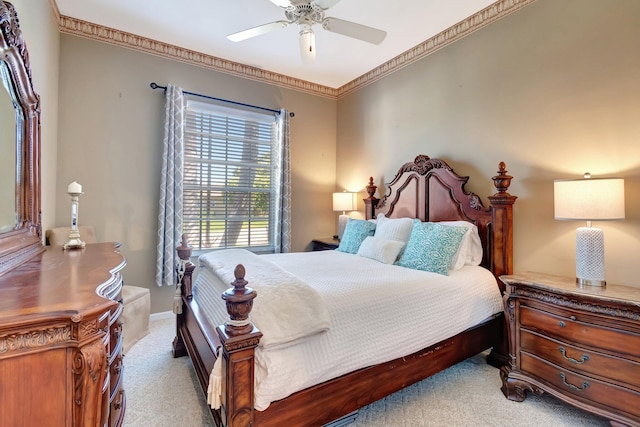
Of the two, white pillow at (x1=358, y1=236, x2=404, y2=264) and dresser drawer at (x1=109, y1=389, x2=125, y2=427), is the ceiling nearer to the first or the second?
white pillow at (x1=358, y1=236, x2=404, y2=264)

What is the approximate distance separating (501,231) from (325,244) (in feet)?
7.07

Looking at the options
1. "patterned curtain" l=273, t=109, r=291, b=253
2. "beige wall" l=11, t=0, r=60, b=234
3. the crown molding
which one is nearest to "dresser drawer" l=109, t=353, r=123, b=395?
"beige wall" l=11, t=0, r=60, b=234

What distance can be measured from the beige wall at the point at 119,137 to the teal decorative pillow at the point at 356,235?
2095mm

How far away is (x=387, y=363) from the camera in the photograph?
178 cm

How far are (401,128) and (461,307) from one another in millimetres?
2264

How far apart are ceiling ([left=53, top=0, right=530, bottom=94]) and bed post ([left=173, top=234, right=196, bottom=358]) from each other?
213 centimetres

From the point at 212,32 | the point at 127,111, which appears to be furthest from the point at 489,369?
the point at 127,111

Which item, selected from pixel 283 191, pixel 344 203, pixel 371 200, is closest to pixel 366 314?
pixel 371 200

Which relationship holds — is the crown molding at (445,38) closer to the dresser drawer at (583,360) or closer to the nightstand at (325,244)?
the nightstand at (325,244)

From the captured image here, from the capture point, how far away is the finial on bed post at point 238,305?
1261 millimetres

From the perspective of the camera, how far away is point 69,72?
299 cm

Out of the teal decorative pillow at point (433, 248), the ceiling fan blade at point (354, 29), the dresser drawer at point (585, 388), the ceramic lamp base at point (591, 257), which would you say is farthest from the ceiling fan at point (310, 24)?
the dresser drawer at point (585, 388)

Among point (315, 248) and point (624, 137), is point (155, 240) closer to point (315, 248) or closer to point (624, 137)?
point (315, 248)

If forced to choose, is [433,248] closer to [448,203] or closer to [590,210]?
[448,203]
